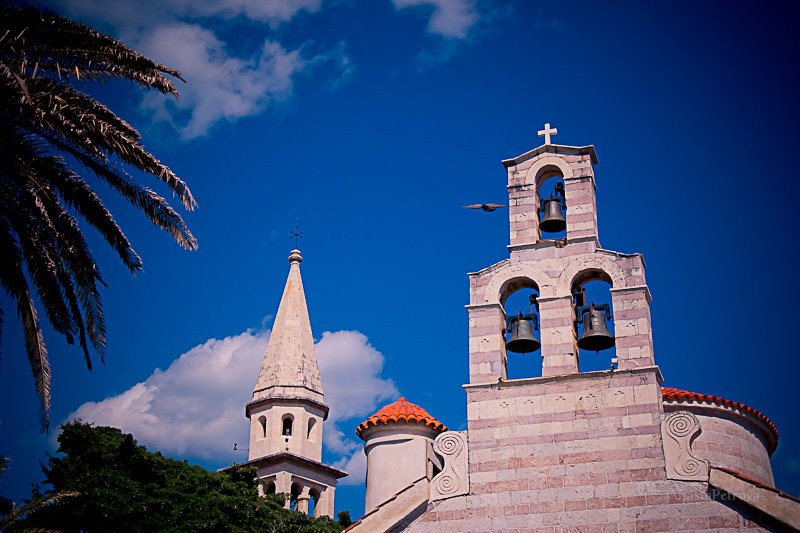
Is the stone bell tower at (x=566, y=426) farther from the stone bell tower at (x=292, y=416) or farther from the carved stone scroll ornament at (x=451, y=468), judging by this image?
the stone bell tower at (x=292, y=416)

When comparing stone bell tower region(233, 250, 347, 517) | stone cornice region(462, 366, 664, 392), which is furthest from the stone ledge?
stone bell tower region(233, 250, 347, 517)

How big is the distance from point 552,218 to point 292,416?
80.6 ft

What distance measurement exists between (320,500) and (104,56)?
2800 cm

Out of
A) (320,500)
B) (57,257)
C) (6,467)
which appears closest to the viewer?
(57,257)

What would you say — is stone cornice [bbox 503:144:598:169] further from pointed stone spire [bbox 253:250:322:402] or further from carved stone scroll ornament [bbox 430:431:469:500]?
pointed stone spire [bbox 253:250:322:402]

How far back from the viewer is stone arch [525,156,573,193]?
2222 cm

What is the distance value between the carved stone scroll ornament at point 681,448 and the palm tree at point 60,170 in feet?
30.6

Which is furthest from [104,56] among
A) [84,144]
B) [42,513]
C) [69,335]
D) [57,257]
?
[42,513]

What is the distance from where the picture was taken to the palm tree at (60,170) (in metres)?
17.4

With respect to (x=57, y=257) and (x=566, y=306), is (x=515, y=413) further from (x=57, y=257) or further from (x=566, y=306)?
(x=57, y=257)

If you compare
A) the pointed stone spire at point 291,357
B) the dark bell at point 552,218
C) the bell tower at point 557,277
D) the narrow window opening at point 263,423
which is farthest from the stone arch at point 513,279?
the narrow window opening at point 263,423

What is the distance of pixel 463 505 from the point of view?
64.0 ft

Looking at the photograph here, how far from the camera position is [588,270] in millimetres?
21062

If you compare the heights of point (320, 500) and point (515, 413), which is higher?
point (320, 500)
